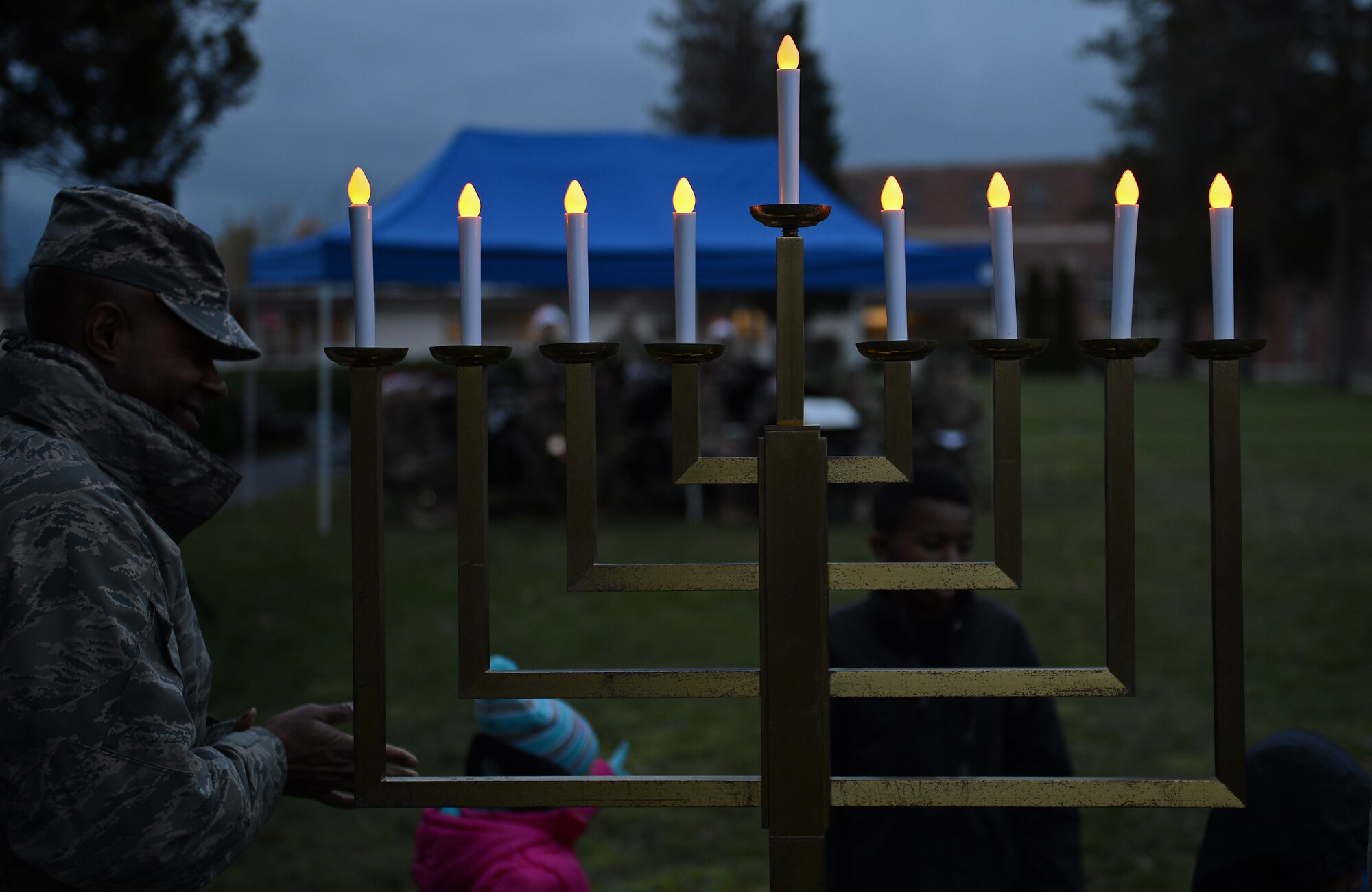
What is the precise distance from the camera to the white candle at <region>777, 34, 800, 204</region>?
1270 millimetres

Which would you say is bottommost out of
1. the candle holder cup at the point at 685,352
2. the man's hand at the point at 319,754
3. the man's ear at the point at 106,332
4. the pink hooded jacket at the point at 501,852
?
the pink hooded jacket at the point at 501,852

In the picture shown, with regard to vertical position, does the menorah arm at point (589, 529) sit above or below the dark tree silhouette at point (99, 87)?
below

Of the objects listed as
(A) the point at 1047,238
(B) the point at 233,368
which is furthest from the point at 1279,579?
(A) the point at 1047,238

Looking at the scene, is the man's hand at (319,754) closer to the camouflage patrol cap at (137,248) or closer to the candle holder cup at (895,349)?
the camouflage patrol cap at (137,248)

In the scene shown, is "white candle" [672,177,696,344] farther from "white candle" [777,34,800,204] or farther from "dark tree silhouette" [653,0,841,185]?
"dark tree silhouette" [653,0,841,185]

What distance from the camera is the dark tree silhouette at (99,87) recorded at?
4.71 metres

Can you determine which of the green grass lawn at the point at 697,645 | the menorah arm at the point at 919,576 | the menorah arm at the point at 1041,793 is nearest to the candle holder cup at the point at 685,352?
the menorah arm at the point at 919,576

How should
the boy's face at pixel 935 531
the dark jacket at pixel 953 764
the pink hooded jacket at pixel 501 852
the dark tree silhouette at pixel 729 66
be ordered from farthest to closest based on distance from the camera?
1. the dark tree silhouette at pixel 729 66
2. the boy's face at pixel 935 531
3. the dark jacket at pixel 953 764
4. the pink hooded jacket at pixel 501 852

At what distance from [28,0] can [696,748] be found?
13.5ft

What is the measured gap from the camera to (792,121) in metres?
1.27

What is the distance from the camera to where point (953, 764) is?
233 centimetres

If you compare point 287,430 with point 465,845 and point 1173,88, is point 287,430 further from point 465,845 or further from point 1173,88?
point 1173,88

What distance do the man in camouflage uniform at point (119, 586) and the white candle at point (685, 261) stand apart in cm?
65

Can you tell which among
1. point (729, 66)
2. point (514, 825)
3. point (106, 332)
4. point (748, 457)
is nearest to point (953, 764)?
point (514, 825)
